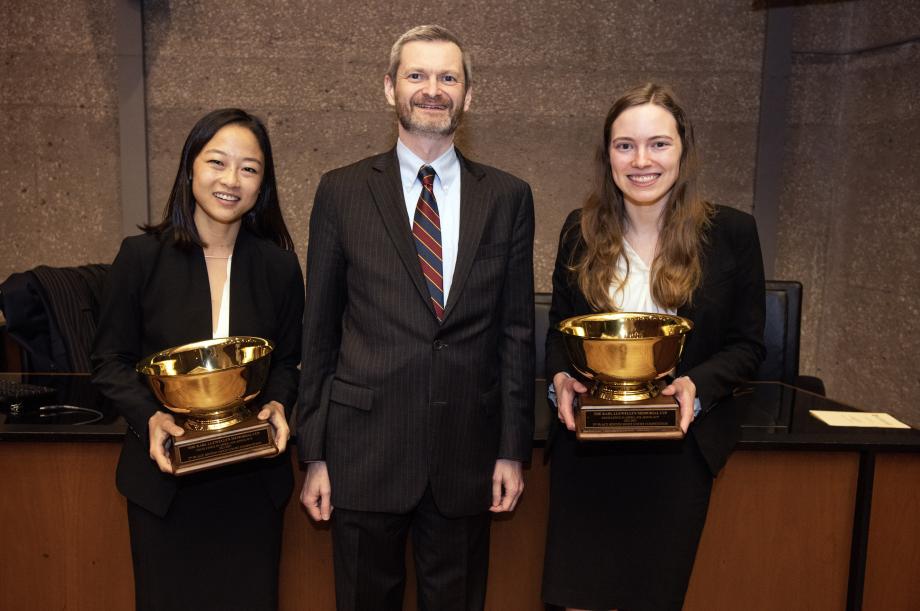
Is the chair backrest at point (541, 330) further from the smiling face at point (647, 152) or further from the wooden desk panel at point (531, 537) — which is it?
the smiling face at point (647, 152)

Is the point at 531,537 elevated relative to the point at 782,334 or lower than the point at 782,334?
lower

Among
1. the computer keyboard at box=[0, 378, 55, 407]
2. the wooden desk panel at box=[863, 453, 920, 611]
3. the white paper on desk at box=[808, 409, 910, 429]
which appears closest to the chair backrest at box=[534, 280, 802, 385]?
the white paper on desk at box=[808, 409, 910, 429]

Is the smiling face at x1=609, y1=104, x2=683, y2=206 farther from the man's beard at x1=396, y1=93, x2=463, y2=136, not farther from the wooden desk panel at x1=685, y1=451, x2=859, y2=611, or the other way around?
the wooden desk panel at x1=685, y1=451, x2=859, y2=611

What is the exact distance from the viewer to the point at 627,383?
155 cm

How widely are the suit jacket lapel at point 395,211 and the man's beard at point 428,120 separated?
0.09 meters

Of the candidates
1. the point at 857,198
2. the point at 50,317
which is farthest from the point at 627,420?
the point at 857,198

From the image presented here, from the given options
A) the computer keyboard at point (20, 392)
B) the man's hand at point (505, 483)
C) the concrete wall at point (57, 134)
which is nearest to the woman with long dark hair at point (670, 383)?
the man's hand at point (505, 483)

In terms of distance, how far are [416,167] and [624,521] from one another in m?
0.95

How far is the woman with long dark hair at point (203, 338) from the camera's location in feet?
5.21

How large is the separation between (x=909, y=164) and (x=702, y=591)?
2388 mm

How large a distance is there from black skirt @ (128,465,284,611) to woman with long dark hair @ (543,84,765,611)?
669 mm

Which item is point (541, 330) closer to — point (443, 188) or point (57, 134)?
point (443, 188)

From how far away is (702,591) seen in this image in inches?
77.6

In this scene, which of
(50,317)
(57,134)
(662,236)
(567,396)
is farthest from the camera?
(57,134)
